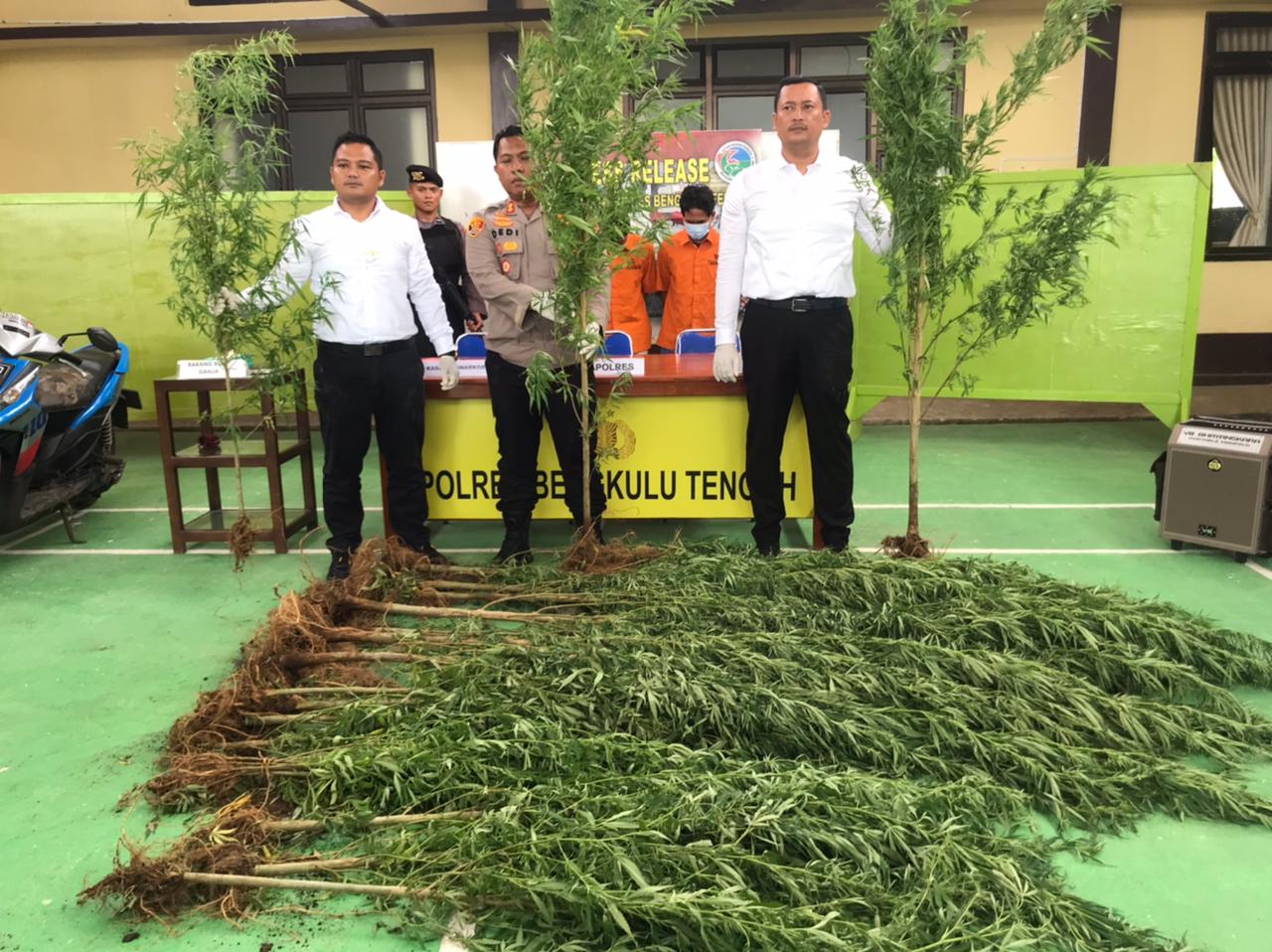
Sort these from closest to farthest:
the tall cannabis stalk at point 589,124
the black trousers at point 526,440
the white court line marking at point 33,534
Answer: the tall cannabis stalk at point 589,124, the black trousers at point 526,440, the white court line marking at point 33,534

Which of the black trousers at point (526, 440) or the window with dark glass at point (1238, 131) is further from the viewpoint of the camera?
the window with dark glass at point (1238, 131)

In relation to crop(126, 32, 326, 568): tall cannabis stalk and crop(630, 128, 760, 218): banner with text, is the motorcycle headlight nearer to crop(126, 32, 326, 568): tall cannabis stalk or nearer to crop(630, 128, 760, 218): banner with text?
crop(126, 32, 326, 568): tall cannabis stalk

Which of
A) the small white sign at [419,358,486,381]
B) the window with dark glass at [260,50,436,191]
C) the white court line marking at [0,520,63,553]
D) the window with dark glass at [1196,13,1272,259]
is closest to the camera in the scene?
the small white sign at [419,358,486,381]

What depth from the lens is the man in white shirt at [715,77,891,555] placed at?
3.99 metres

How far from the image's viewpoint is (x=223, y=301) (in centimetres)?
426

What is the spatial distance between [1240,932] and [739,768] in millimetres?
1082

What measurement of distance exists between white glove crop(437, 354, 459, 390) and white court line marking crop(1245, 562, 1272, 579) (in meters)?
3.56

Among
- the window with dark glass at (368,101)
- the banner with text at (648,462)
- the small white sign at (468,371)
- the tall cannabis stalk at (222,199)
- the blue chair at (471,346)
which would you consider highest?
the window with dark glass at (368,101)

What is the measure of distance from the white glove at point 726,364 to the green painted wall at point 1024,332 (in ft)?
7.34

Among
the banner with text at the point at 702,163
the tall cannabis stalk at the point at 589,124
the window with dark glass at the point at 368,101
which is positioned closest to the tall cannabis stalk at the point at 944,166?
the tall cannabis stalk at the point at 589,124

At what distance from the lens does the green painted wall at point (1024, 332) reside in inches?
239

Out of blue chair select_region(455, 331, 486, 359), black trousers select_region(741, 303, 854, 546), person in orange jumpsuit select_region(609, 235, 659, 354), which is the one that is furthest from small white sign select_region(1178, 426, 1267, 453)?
blue chair select_region(455, 331, 486, 359)

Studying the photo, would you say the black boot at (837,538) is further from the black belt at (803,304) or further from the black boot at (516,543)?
the black boot at (516,543)

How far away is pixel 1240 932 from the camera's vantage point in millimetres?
2033
